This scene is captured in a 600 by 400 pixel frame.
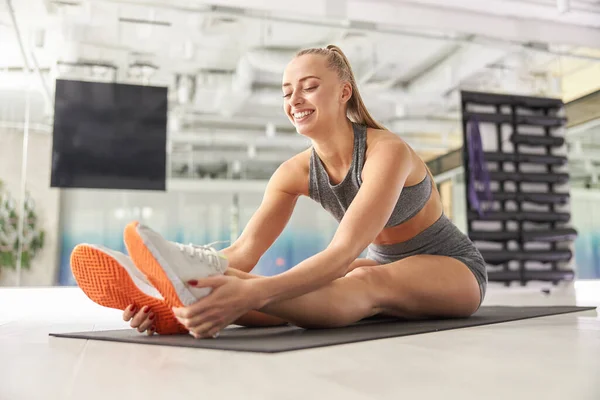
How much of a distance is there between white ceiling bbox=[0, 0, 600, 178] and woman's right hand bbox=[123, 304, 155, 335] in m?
3.86

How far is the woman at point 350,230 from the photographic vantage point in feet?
4.39

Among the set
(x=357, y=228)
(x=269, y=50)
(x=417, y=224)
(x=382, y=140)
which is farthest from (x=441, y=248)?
(x=269, y=50)

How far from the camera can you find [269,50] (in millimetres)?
5875

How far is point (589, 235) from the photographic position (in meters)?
6.77

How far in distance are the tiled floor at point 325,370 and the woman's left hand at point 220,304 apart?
0.07 metres

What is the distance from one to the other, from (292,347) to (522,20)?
17.3 feet

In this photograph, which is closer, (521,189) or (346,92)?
(346,92)

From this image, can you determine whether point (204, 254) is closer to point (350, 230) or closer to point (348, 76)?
point (350, 230)

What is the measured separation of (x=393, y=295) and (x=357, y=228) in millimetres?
367

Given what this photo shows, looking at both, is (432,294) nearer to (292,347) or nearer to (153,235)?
(292,347)

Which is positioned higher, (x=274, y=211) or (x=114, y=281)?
(x=274, y=211)

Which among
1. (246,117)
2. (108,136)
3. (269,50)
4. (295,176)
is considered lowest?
(295,176)

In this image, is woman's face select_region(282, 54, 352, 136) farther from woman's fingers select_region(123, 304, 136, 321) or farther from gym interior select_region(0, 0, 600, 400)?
gym interior select_region(0, 0, 600, 400)

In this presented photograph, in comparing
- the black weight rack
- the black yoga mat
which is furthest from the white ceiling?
the black yoga mat
